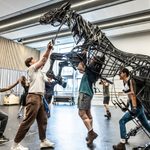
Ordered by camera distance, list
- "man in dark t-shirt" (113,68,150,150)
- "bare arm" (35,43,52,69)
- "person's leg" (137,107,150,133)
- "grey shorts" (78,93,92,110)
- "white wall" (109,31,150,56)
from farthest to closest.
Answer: "white wall" (109,31,150,56) < "grey shorts" (78,93,92,110) < "person's leg" (137,107,150,133) < "bare arm" (35,43,52,69) < "man in dark t-shirt" (113,68,150,150)

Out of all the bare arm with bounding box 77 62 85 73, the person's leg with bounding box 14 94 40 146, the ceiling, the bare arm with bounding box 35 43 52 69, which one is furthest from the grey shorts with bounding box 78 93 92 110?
the ceiling

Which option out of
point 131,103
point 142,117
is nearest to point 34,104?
point 131,103

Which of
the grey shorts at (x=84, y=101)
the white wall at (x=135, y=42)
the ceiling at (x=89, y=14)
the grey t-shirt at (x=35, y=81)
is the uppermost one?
the ceiling at (x=89, y=14)

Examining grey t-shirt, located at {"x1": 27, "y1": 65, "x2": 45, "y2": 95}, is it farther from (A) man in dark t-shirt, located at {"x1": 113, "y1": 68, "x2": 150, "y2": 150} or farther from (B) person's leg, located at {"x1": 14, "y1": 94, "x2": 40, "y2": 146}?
(A) man in dark t-shirt, located at {"x1": 113, "y1": 68, "x2": 150, "y2": 150}

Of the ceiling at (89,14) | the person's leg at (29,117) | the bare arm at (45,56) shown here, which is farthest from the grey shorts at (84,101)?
the ceiling at (89,14)

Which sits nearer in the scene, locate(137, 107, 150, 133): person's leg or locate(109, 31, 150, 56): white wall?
locate(137, 107, 150, 133): person's leg

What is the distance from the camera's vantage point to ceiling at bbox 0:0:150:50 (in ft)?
26.2

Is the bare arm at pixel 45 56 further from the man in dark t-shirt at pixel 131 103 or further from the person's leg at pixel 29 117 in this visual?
the man in dark t-shirt at pixel 131 103

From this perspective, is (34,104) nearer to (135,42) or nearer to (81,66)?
(81,66)

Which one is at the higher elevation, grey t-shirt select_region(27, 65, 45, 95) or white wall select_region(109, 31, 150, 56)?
white wall select_region(109, 31, 150, 56)

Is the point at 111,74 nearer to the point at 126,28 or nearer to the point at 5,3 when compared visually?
the point at 5,3

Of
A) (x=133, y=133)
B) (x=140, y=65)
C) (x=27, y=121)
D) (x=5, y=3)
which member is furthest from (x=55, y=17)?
(x=5, y=3)

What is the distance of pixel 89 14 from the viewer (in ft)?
30.5

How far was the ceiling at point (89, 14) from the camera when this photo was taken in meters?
7.99
